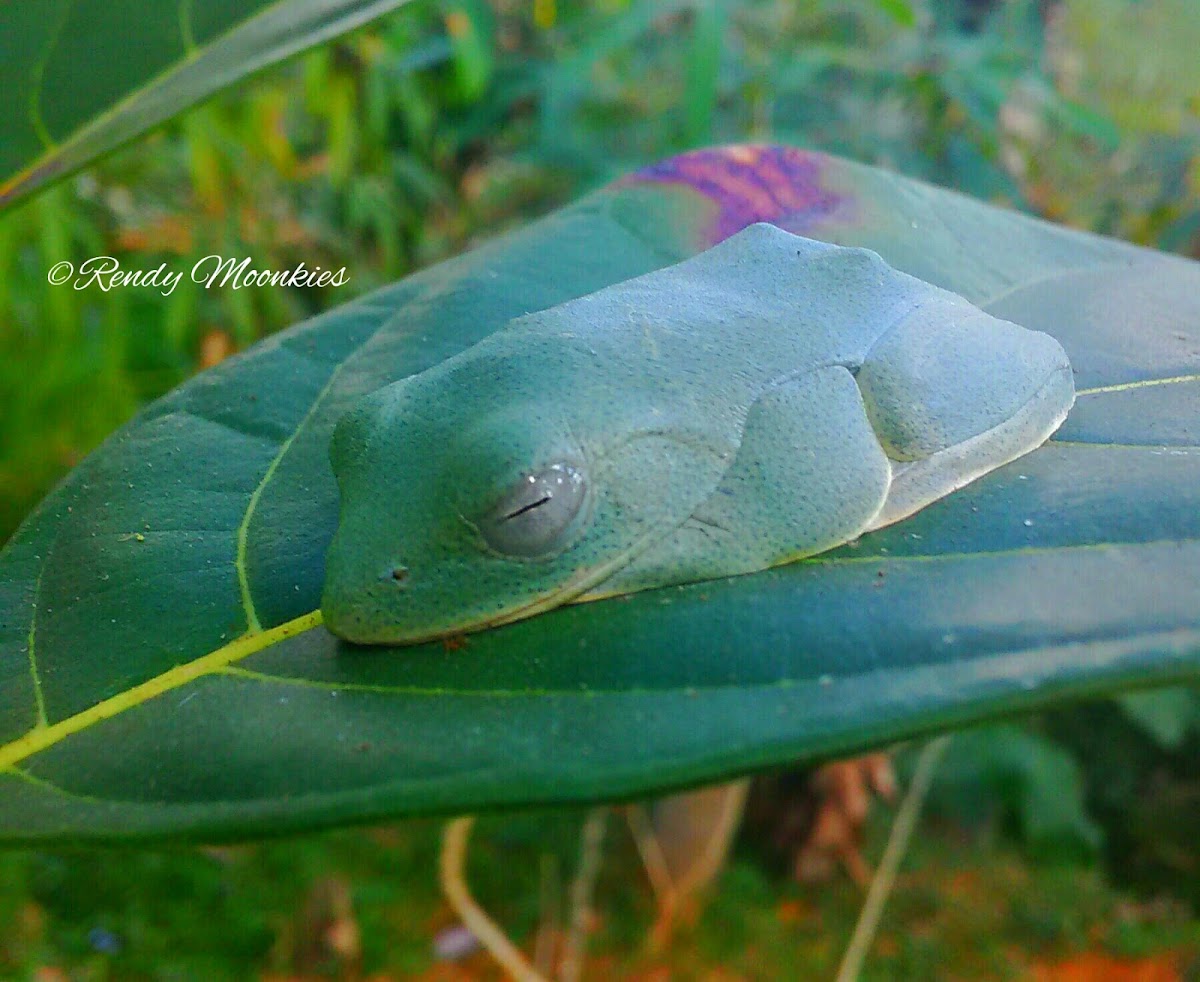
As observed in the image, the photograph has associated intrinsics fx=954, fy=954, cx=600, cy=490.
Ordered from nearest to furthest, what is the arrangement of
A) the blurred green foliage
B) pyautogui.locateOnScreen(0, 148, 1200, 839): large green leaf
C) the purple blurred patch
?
1. pyautogui.locateOnScreen(0, 148, 1200, 839): large green leaf
2. the purple blurred patch
3. the blurred green foliage

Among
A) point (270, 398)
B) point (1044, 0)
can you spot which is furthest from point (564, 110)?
point (270, 398)

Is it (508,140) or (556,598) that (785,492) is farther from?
(508,140)

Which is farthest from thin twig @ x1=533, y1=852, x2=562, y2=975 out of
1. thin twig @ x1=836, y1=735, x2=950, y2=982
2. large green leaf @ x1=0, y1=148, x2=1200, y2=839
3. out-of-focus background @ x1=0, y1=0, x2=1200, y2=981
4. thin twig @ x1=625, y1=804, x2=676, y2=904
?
large green leaf @ x1=0, y1=148, x2=1200, y2=839

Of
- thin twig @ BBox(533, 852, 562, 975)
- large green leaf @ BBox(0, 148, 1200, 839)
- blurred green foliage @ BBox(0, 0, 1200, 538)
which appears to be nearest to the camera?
large green leaf @ BBox(0, 148, 1200, 839)

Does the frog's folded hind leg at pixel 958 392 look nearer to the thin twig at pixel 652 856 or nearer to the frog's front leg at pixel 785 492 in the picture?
the frog's front leg at pixel 785 492

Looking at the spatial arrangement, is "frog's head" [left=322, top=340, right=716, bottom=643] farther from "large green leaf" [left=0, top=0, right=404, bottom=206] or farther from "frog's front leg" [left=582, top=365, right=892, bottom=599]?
"large green leaf" [left=0, top=0, right=404, bottom=206]

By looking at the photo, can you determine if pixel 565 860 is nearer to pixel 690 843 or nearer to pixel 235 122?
pixel 690 843
